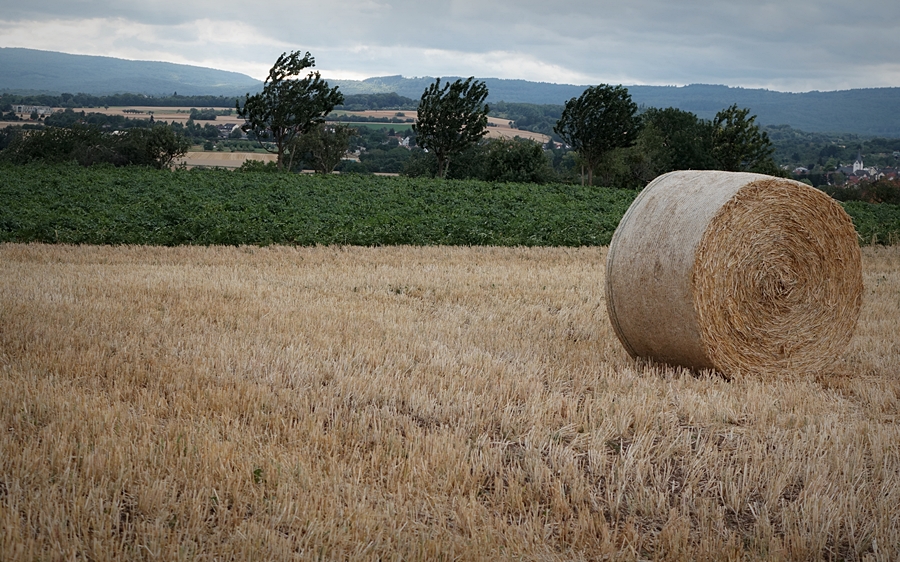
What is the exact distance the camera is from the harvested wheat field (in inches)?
164

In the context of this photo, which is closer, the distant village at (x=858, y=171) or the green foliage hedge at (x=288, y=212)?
the green foliage hedge at (x=288, y=212)

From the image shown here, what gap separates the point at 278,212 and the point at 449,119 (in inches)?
1345

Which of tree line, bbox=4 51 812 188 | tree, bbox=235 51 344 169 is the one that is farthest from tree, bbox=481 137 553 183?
tree, bbox=235 51 344 169

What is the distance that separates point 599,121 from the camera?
174 feet

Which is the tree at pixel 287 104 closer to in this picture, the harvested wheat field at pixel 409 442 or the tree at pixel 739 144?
the tree at pixel 739 144

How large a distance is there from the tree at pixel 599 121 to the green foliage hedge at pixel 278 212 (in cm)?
2323

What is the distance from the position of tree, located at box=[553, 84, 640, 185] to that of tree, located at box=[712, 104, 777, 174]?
13226mm

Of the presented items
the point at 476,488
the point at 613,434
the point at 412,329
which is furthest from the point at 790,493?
the point at 412,329

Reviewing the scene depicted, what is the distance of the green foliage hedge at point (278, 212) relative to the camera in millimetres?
18141

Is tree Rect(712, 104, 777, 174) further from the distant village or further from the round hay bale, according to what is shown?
the round hay bale

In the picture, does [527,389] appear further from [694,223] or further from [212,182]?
[212,182]

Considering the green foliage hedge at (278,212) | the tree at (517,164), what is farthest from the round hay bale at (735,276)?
the tree at (517,164)

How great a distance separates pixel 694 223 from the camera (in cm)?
756

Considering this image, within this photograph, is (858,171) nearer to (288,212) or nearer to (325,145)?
(325,145)
